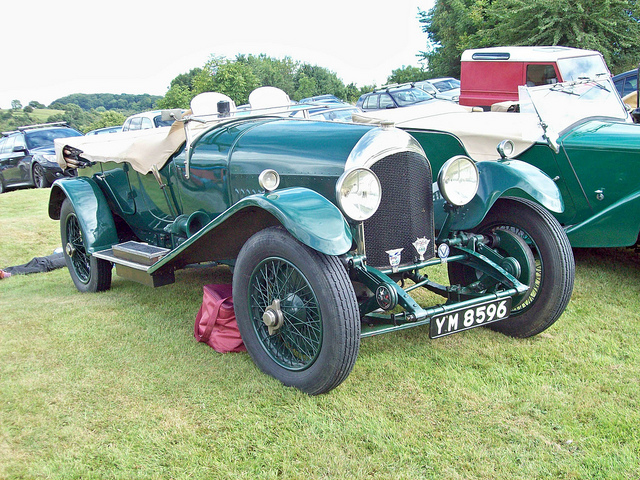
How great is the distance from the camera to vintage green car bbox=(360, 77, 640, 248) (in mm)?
4547

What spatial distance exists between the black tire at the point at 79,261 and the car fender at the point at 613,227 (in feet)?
13.9

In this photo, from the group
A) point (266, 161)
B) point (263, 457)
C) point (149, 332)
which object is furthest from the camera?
point (149, 332)

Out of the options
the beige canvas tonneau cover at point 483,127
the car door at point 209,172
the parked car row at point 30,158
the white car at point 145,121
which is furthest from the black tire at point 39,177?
the beige canvas tonneau cover at point 483,127

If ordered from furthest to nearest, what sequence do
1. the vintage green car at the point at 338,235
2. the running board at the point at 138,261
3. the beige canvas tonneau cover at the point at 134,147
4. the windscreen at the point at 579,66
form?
the windscreen at the point at 579,66 < the beige canvas tonneau cover at the point at 134,147 < the running board at the point at 138,261 < the vintage green car at the point at 338,235

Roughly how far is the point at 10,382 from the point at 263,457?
1760 mm

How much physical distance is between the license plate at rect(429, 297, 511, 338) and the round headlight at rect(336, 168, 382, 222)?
684 mm

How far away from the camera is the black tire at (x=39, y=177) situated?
12.6 metres

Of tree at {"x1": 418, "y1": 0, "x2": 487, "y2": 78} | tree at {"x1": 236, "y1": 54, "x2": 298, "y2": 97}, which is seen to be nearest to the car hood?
tree at {"x1": 418, "y1": 0, "x2": 487, "y2": 78}

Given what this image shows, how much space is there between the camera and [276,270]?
3.03m

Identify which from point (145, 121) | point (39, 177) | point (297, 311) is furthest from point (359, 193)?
point (145, 121)

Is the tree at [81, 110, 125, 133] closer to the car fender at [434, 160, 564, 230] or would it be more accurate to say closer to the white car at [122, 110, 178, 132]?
the white car at [122, 110, 178, 132]

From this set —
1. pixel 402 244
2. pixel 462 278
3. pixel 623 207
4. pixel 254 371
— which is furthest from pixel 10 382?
pixel 623 207

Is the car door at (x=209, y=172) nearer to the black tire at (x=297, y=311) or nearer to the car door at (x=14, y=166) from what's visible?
the black tire at (x=297, y=311)

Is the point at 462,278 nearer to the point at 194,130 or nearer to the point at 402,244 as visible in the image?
the point at 402,244
